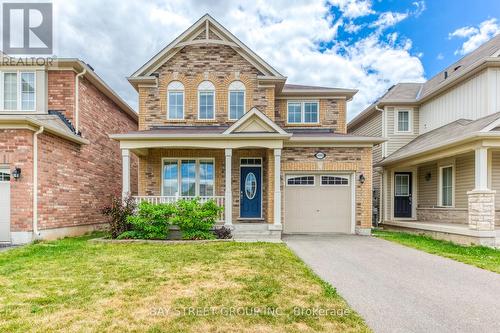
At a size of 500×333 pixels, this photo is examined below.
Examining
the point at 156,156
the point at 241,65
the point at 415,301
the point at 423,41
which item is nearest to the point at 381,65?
the point at 423,41

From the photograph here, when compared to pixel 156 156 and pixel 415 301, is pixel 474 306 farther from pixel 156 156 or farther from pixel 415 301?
pixel 156 156

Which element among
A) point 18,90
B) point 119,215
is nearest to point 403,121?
point 119,215

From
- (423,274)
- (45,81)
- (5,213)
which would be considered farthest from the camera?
(45,81)

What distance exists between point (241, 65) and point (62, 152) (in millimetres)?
7259

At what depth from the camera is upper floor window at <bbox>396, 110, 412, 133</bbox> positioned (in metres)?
15.4

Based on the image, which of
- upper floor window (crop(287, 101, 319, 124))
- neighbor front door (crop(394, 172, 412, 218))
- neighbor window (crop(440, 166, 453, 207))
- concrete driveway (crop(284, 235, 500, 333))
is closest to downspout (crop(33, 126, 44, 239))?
concrete driveway (crop(284, 235, 500, 333))

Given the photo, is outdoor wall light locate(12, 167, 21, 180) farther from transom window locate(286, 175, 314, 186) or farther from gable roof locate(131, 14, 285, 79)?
transom window locate(286, 175, 314, 186)

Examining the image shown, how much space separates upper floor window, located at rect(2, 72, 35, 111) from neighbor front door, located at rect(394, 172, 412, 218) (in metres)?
15.5

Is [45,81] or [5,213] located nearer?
[5,213]

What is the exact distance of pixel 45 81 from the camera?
1162 cm

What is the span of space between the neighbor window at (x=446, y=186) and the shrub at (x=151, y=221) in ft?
34.1

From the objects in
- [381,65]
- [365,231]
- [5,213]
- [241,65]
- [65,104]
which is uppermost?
[381,65]

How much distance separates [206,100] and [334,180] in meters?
5.93

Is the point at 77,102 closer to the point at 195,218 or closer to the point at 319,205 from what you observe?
the point at 195,218
